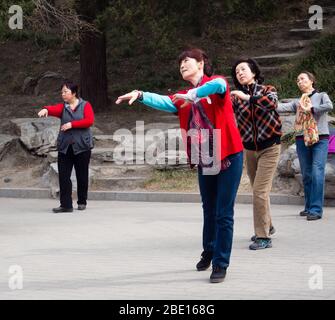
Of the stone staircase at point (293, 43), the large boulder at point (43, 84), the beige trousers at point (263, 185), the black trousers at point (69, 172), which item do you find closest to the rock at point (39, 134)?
the large boulder at point (43, 84)

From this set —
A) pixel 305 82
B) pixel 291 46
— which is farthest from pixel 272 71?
pixel 305 82

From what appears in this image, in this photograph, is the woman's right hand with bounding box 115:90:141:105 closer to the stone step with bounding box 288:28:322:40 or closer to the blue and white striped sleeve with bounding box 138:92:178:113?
the blue and white striped sleeve with bounding box 138:92:178:113

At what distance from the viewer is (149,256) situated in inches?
377

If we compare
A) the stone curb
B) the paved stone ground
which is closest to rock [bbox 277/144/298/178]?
the stone curb

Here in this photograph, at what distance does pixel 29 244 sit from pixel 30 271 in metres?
1.97

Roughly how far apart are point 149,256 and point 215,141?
207 centimetres

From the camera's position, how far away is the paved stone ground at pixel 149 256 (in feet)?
25.0

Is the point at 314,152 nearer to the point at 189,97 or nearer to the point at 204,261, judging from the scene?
the point at 204,261

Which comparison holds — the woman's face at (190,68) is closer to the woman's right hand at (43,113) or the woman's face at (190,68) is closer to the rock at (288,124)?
the woman's right hand at (43,113)

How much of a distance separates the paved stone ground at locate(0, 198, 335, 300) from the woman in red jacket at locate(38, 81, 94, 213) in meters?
0.40

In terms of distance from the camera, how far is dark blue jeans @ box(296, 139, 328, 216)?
40.3ft

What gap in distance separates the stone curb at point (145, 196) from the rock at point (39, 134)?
1619 mm

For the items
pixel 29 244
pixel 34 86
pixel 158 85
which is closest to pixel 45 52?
pixel 34 86
